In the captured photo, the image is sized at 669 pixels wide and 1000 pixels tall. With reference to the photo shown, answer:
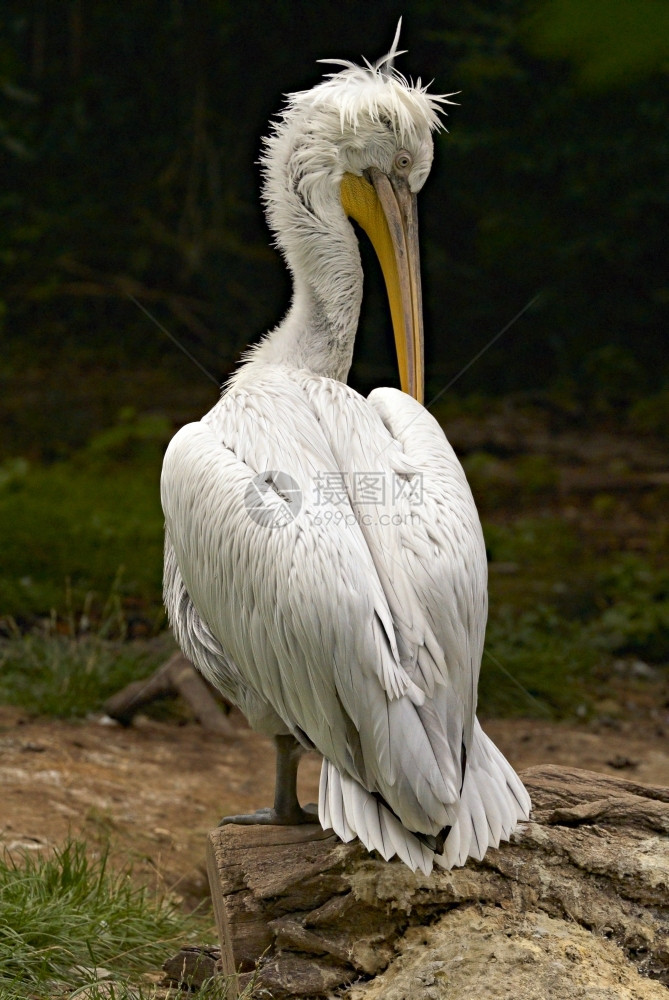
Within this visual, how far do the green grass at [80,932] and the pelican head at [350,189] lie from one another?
1536 millimetres

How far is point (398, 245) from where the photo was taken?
10.5ft

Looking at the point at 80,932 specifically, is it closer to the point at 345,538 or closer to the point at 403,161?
the point at 345,538

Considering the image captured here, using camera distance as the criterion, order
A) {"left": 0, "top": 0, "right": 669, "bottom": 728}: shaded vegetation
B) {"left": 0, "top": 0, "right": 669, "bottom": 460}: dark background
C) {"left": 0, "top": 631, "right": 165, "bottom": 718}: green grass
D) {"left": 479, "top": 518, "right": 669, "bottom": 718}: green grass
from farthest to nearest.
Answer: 1. {"left": 0, "top": 0, "right": 669, "bottom": 460}: dark background
2. {"left": 0, "top": 0, "right": 669, "bottom": 728}: shaded vegetation
3. {"left": 479, "top": 518, "right": 669, "bottom": 718}: green grass
4. {"left": 0, "top": 631, "right": 165, "bottom": 718}: green grass

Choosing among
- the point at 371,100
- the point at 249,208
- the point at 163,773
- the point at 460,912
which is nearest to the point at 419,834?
the point at 460,912

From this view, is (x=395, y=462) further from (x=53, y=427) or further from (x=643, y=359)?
(x=643, y=359)

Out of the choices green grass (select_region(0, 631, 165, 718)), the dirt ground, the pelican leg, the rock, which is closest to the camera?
the rock

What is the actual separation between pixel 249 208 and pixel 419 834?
732 centimetres

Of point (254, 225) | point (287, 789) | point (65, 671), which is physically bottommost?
point (65, 671)

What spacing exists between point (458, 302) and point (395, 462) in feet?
21.7

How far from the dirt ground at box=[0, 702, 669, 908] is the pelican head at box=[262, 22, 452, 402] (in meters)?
1.67

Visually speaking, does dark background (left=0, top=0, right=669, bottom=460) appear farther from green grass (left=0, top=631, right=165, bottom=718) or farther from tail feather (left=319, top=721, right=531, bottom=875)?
tail feather (left=319, top=721, right=531, bottom=875)

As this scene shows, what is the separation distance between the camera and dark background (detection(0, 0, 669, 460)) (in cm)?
854

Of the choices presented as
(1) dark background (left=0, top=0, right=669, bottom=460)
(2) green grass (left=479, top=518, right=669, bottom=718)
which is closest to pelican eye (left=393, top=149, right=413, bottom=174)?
(2) green grass (left=479, top=518, right=669, bottom=718)

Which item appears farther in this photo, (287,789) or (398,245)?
(398,245)
